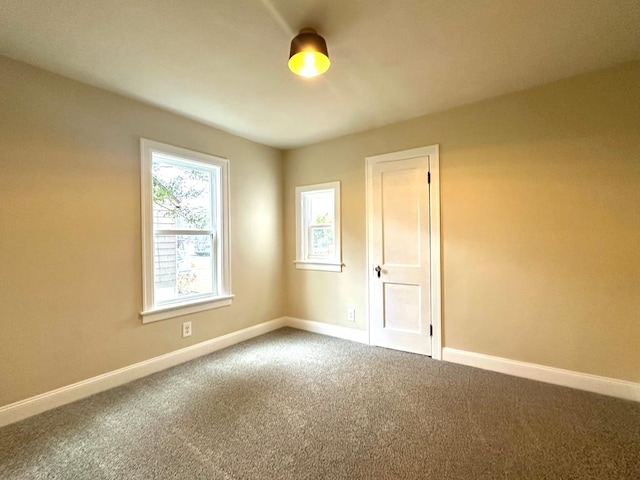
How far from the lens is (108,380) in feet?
8.16

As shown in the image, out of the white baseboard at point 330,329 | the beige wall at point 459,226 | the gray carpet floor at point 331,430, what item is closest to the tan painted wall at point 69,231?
the beige wall at point 459,226

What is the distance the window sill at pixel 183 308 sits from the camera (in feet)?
9.17

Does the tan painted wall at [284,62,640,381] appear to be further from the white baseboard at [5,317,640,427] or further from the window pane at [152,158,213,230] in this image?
the window pane at [152,158,213,230]

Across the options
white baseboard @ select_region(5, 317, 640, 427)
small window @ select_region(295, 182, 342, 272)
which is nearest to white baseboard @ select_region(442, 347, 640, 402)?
white baseboard @ select_region(5, 317, 640, 427)

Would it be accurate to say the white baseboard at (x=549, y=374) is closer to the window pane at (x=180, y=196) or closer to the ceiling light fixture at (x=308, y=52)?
the ceiling light fixture at (x=308, y=52)

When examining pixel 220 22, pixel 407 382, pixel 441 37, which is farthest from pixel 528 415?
pixel 220 22

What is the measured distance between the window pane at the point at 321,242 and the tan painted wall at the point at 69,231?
187 cm

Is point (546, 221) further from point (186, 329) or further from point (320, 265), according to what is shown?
point (186, 329)

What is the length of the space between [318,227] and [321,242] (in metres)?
0.21

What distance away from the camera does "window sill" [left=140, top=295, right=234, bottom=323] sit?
279cm

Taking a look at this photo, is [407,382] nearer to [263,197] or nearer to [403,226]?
[403,226]

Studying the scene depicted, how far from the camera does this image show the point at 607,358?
2.33 m

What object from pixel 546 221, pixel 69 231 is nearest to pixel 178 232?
pixel 69 231

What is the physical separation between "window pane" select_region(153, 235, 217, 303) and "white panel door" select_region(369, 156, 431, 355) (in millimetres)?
1912
